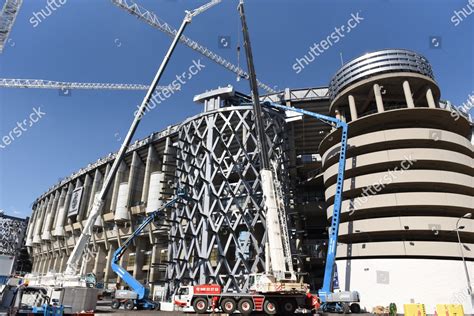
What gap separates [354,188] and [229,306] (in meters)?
24.7

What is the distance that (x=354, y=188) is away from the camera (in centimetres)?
4112

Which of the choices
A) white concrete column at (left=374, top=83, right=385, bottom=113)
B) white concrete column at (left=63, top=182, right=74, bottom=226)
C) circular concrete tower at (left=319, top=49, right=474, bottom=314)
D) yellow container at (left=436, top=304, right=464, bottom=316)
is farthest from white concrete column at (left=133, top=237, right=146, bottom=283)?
yellow container at (left=436, top=304, right=464, bottom=316)

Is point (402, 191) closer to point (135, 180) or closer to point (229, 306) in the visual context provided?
point (229, 306)

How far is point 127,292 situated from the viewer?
34344mm

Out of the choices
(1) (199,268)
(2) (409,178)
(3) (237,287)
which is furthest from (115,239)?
(2) (409,178)

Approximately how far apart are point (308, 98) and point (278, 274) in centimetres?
3589

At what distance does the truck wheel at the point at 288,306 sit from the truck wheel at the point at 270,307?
0.65 metres

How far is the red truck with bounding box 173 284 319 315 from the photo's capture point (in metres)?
23.9

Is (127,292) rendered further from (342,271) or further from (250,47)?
(250,47)

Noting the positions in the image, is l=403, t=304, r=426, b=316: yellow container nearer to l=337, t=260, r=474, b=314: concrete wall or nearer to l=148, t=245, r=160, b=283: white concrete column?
l=337, t=260, r=474, b=314: concrete wall

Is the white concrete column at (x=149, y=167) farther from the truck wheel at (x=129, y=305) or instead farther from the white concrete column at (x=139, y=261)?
the truck wheel at (x=129, y=305)

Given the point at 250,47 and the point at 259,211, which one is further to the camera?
the point at 259,211

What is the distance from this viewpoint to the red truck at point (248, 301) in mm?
23859

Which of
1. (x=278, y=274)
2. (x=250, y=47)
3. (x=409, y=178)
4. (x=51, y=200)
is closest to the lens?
(x=278, y=274)
